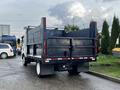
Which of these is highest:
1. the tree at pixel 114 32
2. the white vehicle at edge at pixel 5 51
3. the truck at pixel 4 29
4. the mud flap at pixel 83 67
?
the truck at pixel 4 29

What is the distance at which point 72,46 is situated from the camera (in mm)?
13883

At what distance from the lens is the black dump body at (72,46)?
1347 centimetres

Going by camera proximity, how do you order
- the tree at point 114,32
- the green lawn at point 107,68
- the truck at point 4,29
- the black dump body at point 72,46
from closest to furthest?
the black dump body at point 72,46
the green lawn at point 107,68
the tree at point 114,32
the truck at point 4,29

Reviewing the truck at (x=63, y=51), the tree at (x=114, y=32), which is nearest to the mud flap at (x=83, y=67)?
the truck at (x=63, y=51)

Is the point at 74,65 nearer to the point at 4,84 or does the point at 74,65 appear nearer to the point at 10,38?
the point at 4,84

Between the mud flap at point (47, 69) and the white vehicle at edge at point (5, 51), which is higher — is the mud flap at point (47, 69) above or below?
below

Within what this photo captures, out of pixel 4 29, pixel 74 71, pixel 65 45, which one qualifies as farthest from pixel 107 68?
pixel 4 29

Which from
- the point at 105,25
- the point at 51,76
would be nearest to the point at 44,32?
the point at 51,76

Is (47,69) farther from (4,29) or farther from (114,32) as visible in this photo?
(4,29)

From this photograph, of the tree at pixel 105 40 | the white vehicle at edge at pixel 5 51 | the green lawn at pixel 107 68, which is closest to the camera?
the green lawn at pixel 107 68

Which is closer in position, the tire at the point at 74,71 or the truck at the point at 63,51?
the truck at the point at 63,51

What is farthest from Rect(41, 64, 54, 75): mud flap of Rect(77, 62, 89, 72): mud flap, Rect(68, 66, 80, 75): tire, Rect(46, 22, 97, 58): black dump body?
Rect(77, 62, 89, 72): mud flap

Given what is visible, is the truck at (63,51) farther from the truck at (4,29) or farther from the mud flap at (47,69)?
the truck at (4,29)

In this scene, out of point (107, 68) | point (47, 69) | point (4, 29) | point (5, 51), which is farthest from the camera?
point (4, 29)
